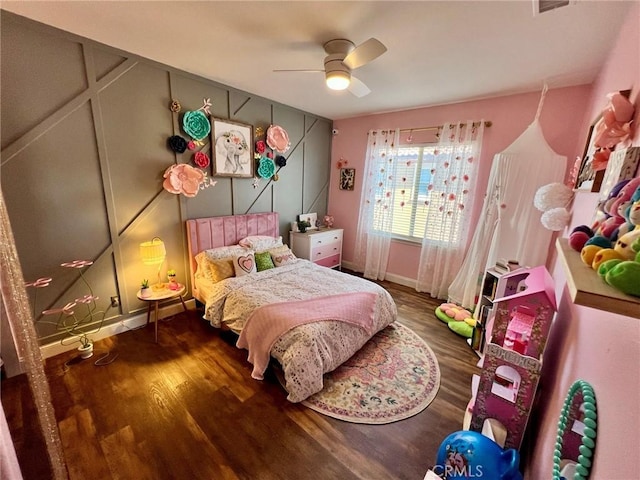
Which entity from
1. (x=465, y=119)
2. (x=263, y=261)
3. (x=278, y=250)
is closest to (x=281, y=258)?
(x=278, y=250)

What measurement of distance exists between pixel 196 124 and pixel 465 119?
10.6 ft

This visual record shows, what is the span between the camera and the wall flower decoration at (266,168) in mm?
3480

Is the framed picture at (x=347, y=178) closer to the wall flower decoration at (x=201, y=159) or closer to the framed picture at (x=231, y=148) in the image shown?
the framed picture at (x=231, y=148)

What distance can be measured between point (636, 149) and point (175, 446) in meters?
2.61

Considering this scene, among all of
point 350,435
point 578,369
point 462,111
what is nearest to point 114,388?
point 350,435

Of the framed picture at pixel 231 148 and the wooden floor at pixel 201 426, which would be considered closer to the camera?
the wooden floor at pixel 201 426

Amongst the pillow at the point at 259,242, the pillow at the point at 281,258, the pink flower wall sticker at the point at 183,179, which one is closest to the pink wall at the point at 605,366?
the pillow at the point at 281,258

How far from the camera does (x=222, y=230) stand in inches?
123

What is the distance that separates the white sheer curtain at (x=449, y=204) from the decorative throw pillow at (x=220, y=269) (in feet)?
8.72

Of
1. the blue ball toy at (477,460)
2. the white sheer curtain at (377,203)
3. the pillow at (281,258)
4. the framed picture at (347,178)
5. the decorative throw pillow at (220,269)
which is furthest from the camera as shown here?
the framed picture at (347,178)

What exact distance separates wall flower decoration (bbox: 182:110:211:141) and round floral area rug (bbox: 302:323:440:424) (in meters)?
2.77

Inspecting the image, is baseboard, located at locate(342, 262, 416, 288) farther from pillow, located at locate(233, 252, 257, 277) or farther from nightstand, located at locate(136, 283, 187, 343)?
nightstand, located at locate(136, 283, 187, 343)

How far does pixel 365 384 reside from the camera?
205 centimetres

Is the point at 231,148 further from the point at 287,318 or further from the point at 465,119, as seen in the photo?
the point at 465,119
